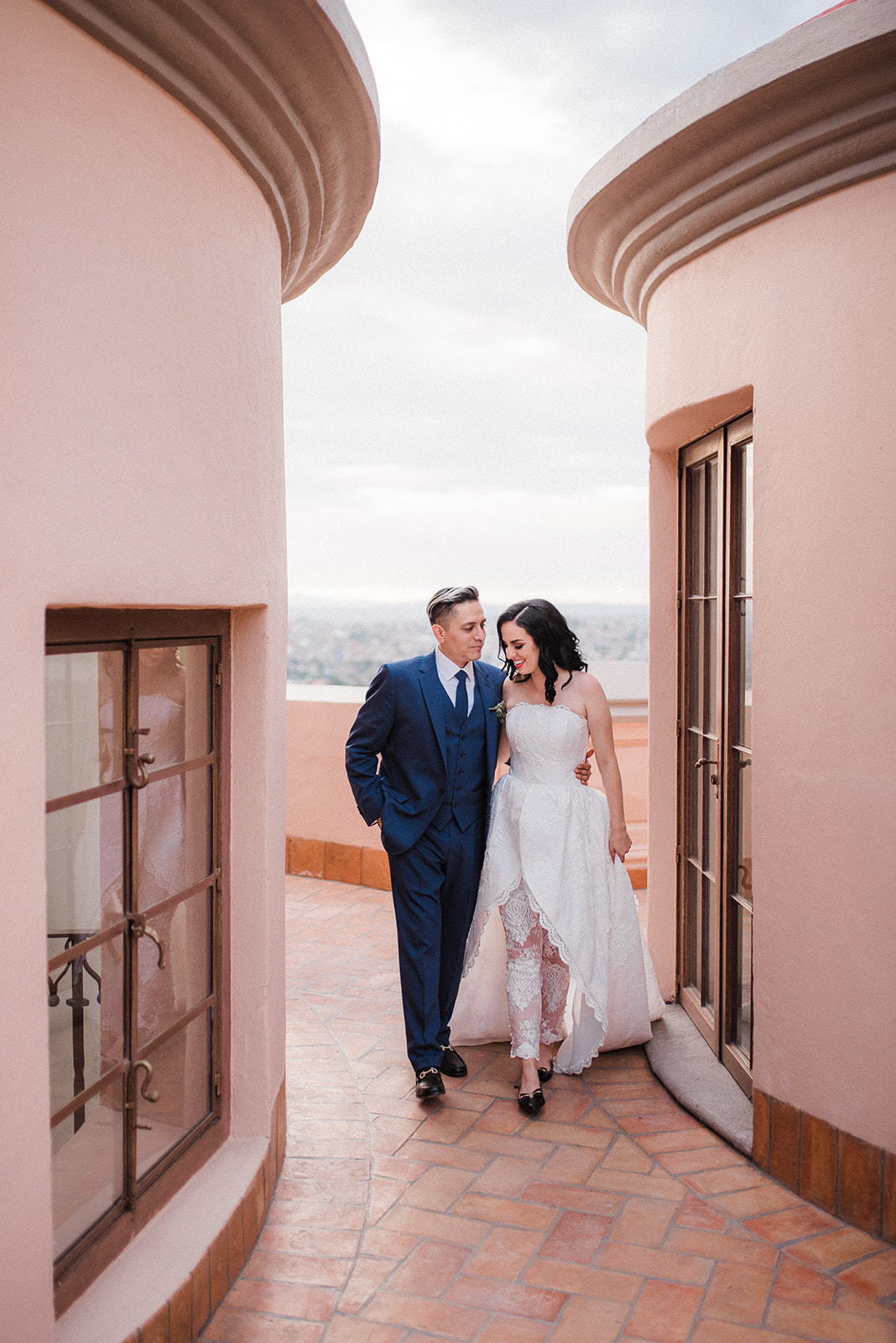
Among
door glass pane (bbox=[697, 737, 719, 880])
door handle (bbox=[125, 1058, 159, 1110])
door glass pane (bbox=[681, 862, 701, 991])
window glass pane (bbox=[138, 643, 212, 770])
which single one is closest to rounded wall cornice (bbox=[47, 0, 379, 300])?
window glass pane (bbox=[138, 643, 212, 770])

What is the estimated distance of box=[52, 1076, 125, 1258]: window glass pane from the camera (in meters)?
2.09

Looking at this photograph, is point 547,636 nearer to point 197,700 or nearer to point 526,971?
point 526,971

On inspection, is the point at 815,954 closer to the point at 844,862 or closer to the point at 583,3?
the point at 844,862

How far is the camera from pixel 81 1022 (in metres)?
2.26

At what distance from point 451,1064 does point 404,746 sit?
124cm

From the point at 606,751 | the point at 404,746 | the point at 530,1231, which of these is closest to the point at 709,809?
the point at 606,751

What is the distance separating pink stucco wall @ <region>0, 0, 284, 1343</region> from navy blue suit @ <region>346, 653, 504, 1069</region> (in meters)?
1.18

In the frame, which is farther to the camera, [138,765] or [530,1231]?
[530,1231]

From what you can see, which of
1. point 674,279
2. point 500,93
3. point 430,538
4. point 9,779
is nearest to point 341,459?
point 430,538

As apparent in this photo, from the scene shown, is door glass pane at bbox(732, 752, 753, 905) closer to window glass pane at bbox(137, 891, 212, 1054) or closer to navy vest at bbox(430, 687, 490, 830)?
navy vest at bbox(430, 687, 490, 830)

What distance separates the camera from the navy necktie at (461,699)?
378cm

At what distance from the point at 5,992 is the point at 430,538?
2661 centimetres

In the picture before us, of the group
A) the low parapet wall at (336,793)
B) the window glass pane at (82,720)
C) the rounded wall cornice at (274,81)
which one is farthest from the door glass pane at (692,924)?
the rounded wall cornice at (274,81)

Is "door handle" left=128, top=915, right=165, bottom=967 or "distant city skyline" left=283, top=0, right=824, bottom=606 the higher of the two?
"distant city skyline" left=283, top=0, right=824, bottom=606
